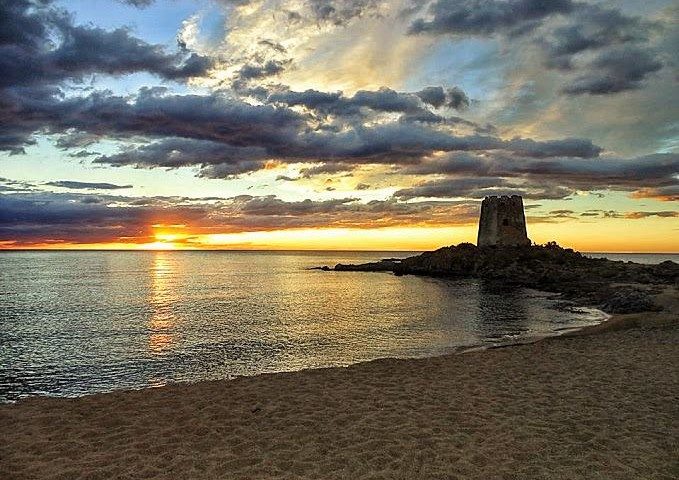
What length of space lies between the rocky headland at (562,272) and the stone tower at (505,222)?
2.52 metres

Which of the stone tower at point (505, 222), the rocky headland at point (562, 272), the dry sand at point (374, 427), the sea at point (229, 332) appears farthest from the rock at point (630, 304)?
the stone tower at point (505, 222)

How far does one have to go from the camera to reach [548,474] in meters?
8.02

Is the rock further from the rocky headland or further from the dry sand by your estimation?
the dry sand

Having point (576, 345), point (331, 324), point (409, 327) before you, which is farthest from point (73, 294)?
point (576, 345)

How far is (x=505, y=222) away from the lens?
86.4 metres

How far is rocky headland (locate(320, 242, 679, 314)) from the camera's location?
135ft

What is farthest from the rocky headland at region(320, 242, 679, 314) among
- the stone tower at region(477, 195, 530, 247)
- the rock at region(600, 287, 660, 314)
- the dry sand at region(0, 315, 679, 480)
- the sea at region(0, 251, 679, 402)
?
the dry sand at region(0, 315, 679, 480)

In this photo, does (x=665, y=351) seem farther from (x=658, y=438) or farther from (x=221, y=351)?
(x=221, y=351)

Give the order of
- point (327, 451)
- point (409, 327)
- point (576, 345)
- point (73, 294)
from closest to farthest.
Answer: point (327, 451) → point (576, 345) → point (409, 327) → point (73, 294)

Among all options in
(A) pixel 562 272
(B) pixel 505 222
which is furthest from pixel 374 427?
(B) pixel 505 222

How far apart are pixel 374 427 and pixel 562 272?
59371 mm

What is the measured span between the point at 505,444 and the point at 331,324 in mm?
24773

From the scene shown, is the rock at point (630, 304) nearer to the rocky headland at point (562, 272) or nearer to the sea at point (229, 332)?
the rocky headland at point (562, 272)

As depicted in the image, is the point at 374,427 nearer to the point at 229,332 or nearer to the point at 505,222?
the point at 229,332
